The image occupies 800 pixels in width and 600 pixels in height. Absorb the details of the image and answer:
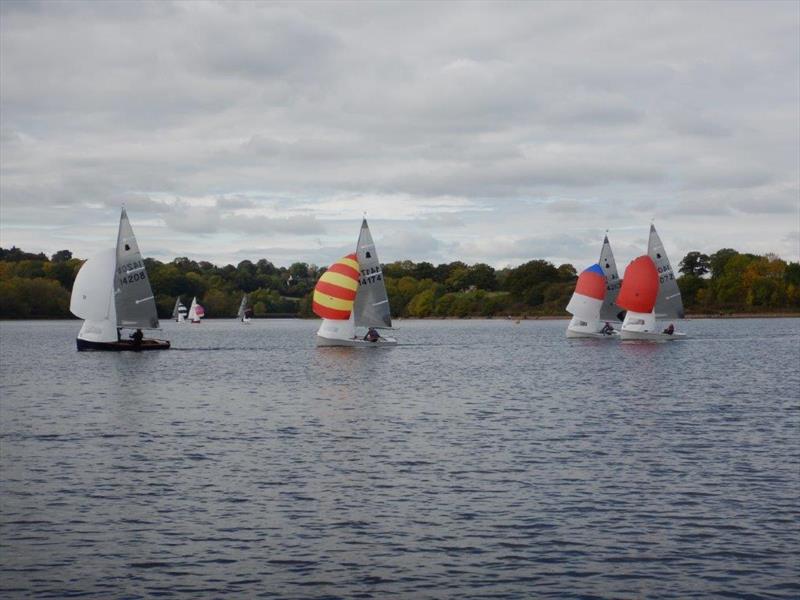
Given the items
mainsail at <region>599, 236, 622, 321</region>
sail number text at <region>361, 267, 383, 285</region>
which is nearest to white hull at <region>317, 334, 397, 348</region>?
sail number text at <region>361, 267, 383, 285</region>

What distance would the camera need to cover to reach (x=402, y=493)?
27.5 metres

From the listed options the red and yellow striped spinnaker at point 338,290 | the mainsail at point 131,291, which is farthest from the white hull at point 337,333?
the mainsail at point 131,291

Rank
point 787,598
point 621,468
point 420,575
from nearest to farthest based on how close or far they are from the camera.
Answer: point 787,598 → point 420,575 → point 621,468

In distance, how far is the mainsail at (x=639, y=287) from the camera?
334ft

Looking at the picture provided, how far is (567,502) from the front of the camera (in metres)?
26.1

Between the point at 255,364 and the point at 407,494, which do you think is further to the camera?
the point at 255,364

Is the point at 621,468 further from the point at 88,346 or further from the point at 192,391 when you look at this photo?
the point at 88,346

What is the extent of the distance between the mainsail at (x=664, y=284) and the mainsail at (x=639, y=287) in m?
4.23

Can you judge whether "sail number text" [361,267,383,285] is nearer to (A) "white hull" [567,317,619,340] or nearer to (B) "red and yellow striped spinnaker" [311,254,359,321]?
(B) "red and yellow striped spinnaker" [311,254,359,321]

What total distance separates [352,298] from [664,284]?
122 feet

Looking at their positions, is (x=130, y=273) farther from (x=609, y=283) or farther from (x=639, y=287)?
(x=609, y=283)

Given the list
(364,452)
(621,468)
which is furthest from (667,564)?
(364,452)

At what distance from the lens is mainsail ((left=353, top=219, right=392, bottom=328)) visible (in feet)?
295

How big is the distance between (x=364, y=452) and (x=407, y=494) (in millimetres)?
7439
